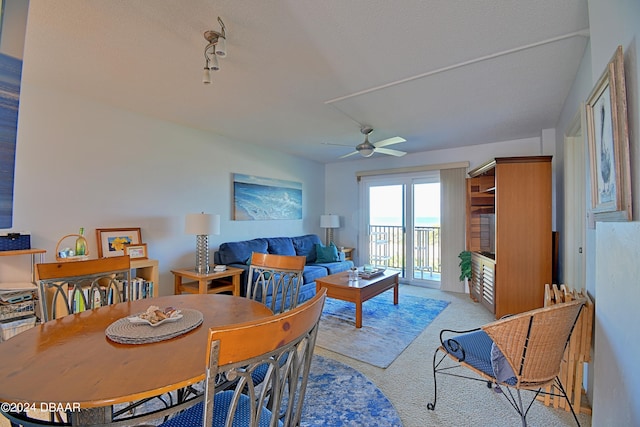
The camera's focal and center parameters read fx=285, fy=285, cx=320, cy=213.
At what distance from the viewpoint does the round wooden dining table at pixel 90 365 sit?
82cm

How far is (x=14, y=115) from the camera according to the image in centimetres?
115

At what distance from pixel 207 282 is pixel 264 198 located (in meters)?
1.97

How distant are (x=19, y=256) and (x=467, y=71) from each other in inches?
167

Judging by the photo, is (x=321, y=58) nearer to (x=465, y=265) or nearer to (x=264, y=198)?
(x=264, y=198)

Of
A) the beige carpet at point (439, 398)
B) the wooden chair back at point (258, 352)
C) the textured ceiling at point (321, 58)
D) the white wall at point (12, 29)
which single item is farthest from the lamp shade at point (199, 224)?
the wooden chair back at point (258, 352)

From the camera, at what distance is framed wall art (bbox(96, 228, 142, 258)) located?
3.02 metres

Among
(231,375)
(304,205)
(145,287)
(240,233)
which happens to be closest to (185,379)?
→ (231,375)

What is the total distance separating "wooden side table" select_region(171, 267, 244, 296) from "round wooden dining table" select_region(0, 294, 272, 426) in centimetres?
189

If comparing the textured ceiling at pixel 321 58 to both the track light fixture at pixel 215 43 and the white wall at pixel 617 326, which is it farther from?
the white wall at pixel 617 326

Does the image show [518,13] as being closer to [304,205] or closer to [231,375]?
[231,375]

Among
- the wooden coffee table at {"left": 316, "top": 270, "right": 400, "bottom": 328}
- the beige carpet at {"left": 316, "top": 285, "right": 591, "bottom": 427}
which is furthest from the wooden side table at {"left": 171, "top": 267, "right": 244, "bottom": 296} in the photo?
the beige carpet at {"left": 316, "top": 285, "right": 591, "bottom": 427}

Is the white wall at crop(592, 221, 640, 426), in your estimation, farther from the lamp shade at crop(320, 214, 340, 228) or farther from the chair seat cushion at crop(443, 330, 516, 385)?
the lamp shade at crop(320, 214, 340, 228)

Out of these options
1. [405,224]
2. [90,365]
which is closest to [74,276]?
[90,365]

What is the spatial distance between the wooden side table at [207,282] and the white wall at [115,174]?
0.62ft
